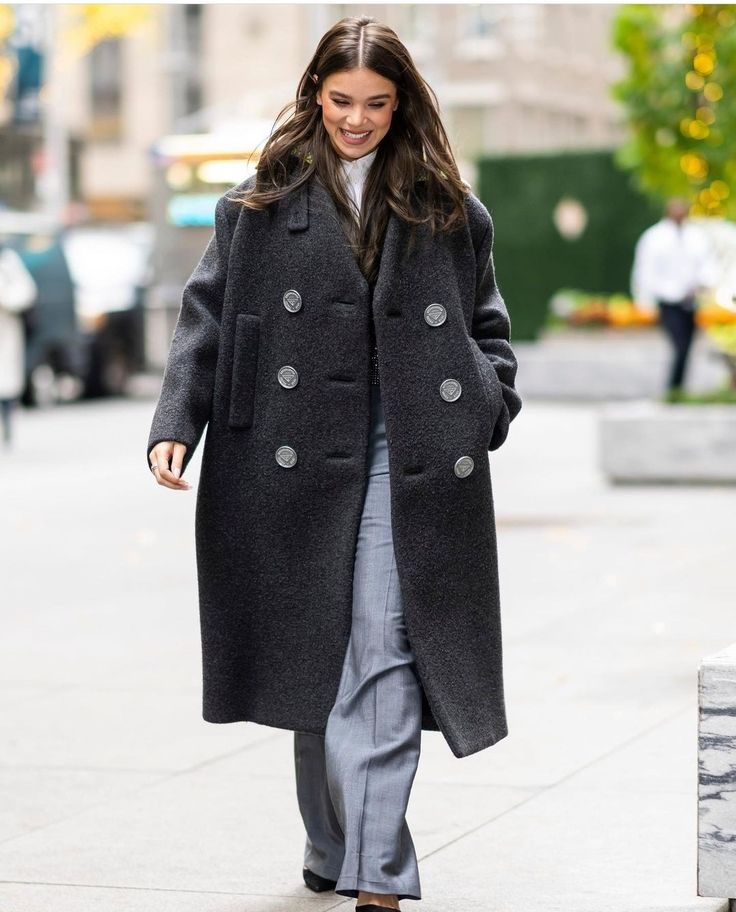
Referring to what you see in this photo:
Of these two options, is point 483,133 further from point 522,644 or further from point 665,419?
point 522,644

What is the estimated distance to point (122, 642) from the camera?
24.4ft

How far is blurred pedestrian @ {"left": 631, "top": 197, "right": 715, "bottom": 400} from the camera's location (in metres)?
17.4

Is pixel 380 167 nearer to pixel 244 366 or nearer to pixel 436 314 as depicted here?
pixel 436 314

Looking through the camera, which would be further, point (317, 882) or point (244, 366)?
point (317, 882)

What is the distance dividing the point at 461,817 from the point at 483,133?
40.6 metres

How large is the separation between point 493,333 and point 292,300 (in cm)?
43

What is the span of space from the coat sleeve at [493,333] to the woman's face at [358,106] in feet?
0.97

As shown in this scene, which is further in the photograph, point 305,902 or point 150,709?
point 150,709

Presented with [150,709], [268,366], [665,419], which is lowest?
[665,419]

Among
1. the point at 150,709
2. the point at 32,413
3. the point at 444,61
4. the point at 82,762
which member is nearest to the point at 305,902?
the point at 82,762

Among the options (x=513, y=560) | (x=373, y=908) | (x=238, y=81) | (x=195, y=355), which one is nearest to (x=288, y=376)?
(x=195, y=355)

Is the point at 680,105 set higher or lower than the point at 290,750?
higher

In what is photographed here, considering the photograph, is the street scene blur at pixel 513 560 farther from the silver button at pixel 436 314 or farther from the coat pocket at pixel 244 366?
the silver button at pixel 436 314

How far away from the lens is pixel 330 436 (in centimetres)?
386
